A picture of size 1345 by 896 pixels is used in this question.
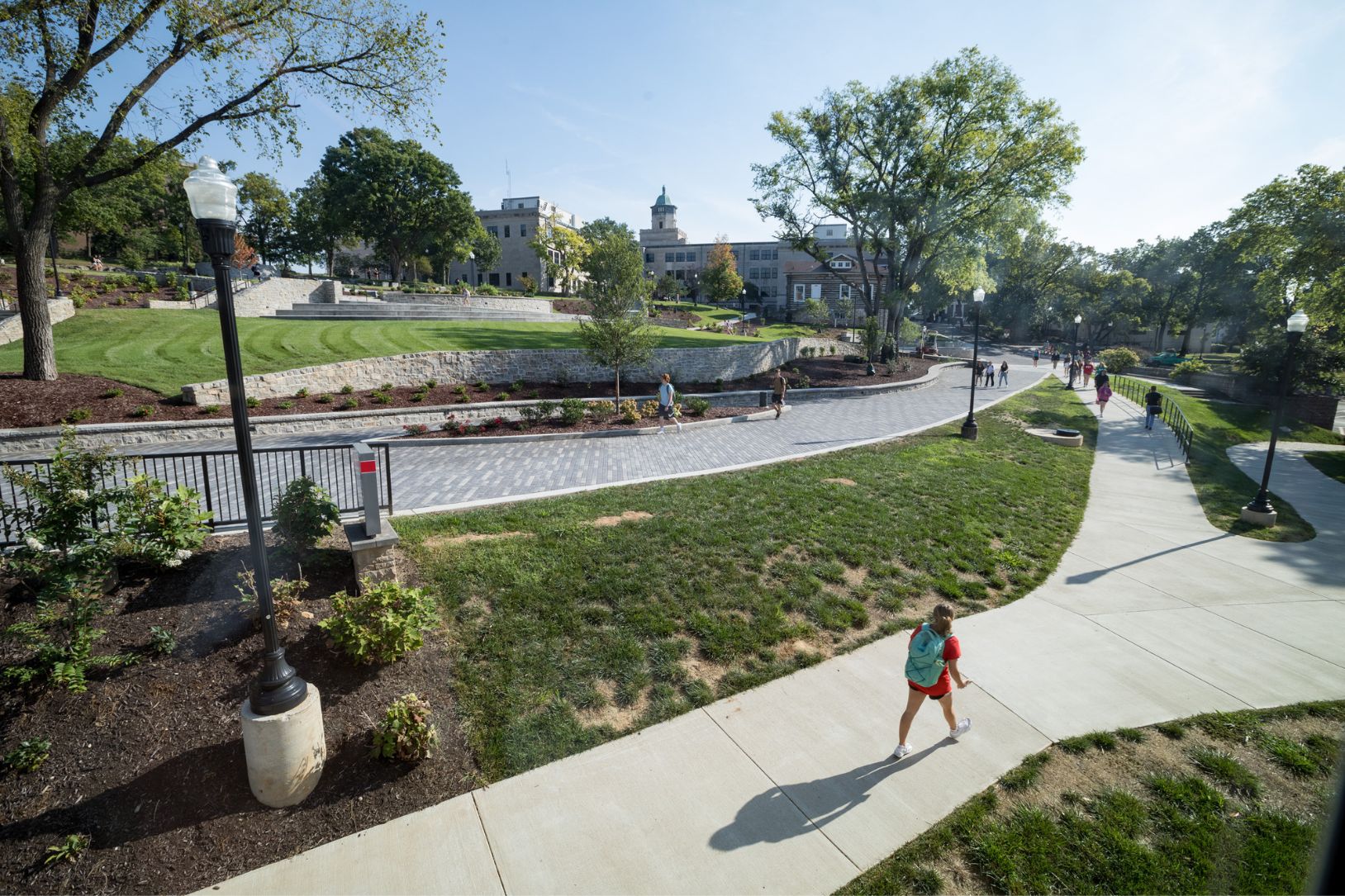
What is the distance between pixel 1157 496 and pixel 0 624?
19246 millimetres

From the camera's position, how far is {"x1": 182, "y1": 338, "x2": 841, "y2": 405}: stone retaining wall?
18.6 meters

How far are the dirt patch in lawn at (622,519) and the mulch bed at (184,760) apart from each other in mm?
3522

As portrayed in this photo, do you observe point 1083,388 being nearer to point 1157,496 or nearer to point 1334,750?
point 1157,496

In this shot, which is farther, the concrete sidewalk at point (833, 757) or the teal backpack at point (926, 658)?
the teal backpack at point (926, 658)

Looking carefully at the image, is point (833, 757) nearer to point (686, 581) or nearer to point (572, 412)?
point (686, 581)

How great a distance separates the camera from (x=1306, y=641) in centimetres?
734

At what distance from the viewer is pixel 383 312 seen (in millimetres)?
35219

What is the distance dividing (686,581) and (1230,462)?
20.6 metres

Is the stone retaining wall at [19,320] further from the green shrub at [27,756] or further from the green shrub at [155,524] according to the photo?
the green shrub at [27,756]

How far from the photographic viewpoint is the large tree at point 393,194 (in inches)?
2019

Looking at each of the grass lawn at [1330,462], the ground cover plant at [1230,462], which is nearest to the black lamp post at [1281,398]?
the ground cover plant at [1230,462]

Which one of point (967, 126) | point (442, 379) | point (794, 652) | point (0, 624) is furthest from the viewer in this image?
point (967, 126)

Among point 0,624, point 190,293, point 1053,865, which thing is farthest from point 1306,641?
point 190,293

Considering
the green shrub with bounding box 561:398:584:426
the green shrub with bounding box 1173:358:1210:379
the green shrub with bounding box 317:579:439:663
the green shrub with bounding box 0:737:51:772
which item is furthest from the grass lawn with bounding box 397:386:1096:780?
the green shrub with bounding box 1173:358:1210:379
